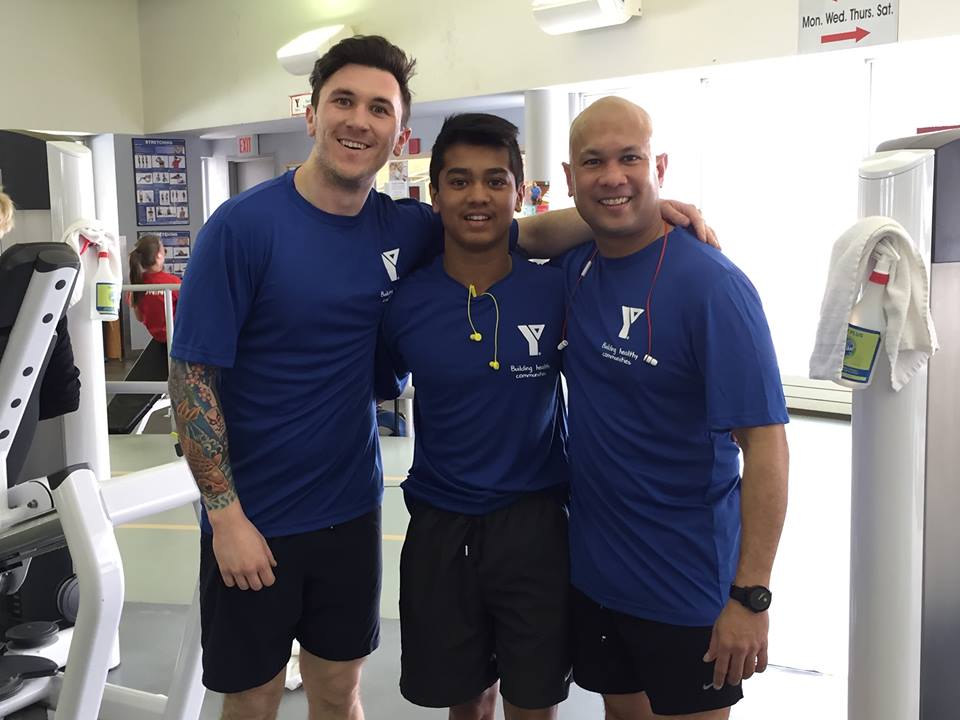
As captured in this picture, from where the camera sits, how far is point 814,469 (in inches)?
241

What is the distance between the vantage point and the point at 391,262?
210 centimetres

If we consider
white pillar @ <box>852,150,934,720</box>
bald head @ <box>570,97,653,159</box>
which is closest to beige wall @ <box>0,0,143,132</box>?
bald head @ <box>570,97,653,159</box>

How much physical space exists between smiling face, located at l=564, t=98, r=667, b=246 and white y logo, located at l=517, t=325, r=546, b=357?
0.24 metres

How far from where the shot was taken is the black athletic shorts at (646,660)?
1.85 metres

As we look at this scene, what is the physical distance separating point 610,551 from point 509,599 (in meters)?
0.25

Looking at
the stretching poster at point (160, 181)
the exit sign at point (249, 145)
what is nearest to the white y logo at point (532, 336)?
the exit sign at point (249, 145)

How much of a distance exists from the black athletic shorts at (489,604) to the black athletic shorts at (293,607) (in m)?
0.15

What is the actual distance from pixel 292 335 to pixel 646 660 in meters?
0.97

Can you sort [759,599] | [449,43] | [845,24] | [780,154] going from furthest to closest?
[449,43], [780,154], [845,24], [759,599]

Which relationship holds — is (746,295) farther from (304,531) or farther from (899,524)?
(304,531)

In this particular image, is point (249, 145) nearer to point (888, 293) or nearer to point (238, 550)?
point (238, 550)

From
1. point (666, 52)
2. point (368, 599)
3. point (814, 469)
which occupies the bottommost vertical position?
point (814, 469)

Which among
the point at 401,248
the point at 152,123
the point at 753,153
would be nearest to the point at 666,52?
the point at 753,153

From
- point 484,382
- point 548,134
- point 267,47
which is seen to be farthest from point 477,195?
point 267,47
